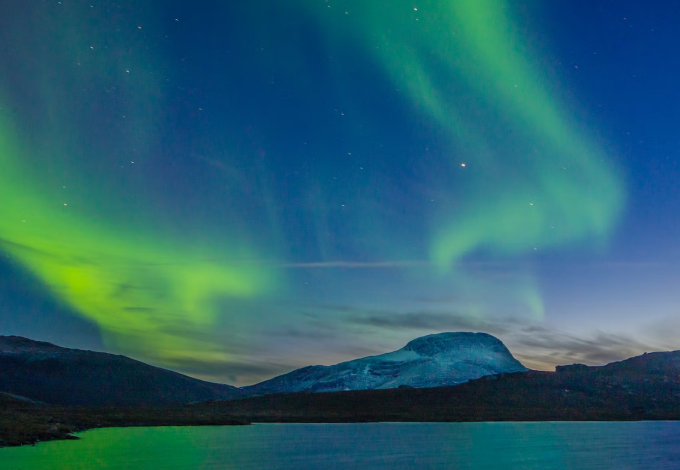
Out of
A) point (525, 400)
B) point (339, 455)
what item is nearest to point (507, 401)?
A: point (525, 400)

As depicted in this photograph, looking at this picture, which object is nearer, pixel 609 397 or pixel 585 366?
pixel 609 397

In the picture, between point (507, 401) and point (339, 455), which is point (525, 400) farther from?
point (339, 455)

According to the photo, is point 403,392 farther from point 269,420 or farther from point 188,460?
point 188,460

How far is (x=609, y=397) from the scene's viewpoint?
156875 millimetres

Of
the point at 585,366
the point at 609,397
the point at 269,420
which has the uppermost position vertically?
the point at 585,366

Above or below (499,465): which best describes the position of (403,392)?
above

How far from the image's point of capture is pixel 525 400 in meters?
156

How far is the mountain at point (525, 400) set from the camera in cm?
13462

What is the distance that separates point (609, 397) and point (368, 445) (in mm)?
127036

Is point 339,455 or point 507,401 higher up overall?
point 507,401

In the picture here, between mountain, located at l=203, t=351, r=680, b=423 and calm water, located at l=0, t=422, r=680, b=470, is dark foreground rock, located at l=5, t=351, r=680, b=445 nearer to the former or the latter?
mountain, located at l=203, t=351, r=680, b=423

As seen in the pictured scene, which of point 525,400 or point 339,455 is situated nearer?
point 339,455

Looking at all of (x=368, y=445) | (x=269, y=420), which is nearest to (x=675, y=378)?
(x=269, y=420)

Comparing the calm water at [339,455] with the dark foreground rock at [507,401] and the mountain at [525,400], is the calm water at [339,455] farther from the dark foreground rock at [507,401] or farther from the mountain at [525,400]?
the mountain at [525,400]
